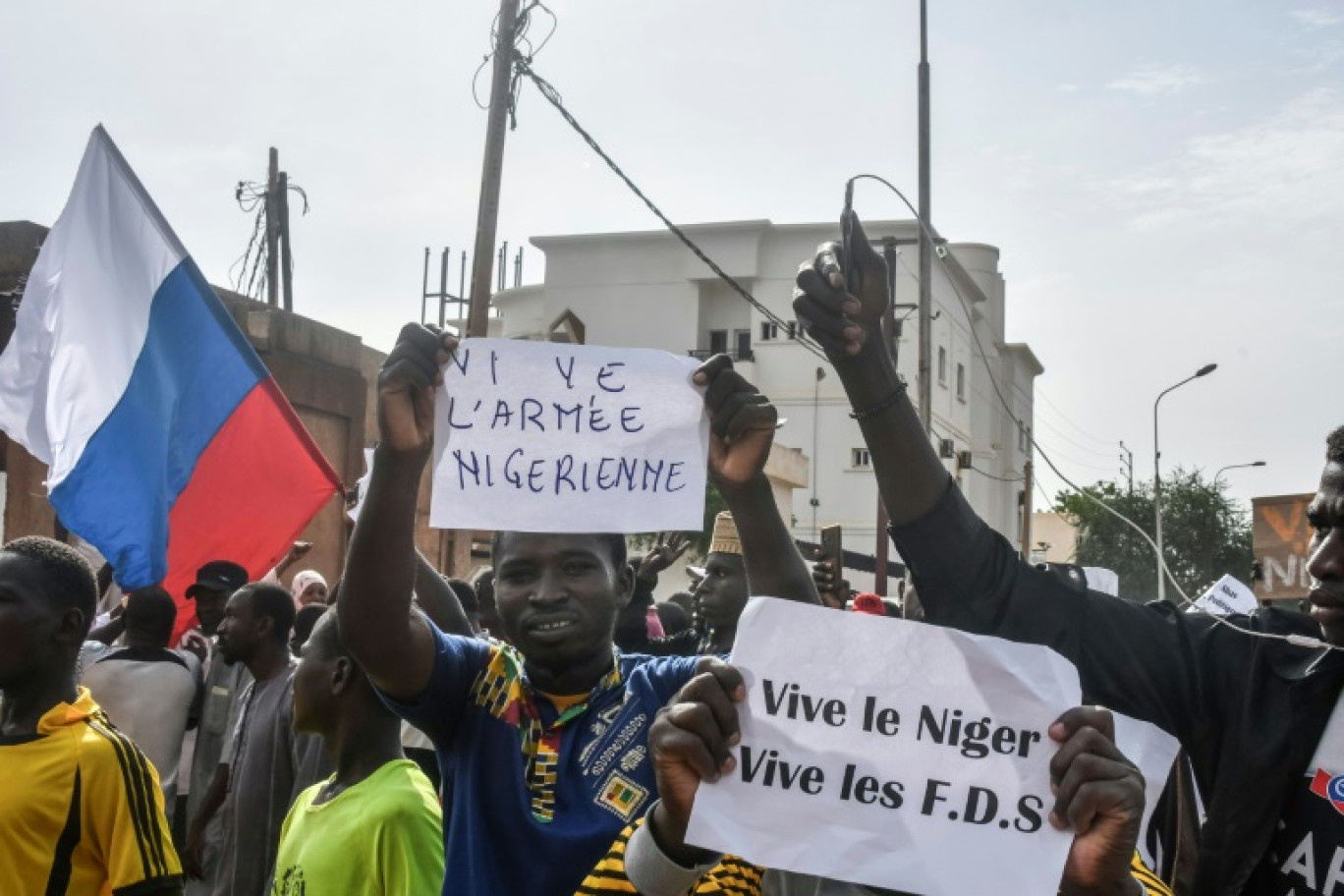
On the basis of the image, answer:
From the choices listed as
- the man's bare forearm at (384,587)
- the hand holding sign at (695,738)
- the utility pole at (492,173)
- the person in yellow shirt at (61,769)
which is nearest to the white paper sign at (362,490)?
the man's bare forearm at (384,587)

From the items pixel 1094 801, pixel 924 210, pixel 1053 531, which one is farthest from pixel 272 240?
pixel 1053 531

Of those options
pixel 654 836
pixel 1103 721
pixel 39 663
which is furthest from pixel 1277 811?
pixel 39 663

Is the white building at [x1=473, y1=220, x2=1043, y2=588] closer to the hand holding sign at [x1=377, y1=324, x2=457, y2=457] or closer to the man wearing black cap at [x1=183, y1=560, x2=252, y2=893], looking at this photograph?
the man wearing black cap at [x1=183, y1=560, x2=252, y2=893]

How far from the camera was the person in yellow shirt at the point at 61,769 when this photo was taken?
123 inches

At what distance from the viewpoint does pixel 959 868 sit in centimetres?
180

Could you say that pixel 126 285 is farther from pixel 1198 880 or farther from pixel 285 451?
pixel 1198 880

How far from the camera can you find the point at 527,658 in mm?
2697

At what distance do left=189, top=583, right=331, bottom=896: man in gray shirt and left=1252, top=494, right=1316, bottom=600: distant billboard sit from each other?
6.63m

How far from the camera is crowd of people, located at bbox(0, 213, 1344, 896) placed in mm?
2078

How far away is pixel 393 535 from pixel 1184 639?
1.40 meters

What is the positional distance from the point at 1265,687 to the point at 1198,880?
317 millimetres


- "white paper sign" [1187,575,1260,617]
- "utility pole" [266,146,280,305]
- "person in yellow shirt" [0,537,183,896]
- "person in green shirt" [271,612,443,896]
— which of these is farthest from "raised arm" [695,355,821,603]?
"utility pole" [266,146,280,305]

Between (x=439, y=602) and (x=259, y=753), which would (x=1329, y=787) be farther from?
(x=259, y=753)

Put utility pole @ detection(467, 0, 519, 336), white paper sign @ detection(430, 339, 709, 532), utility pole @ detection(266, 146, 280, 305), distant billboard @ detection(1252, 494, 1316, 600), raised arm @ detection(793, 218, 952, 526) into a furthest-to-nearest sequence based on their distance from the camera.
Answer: utility pole @ detection(266, 146, 280, 305)
utility pole @ detection(467, 0, 519, 336)
distant billboard @ detection(1252, 494, 1316, 600)
white paper sign @ detection(430, 339, 709, 532)
raised arm @ detection(793, 218, 952, 526)
